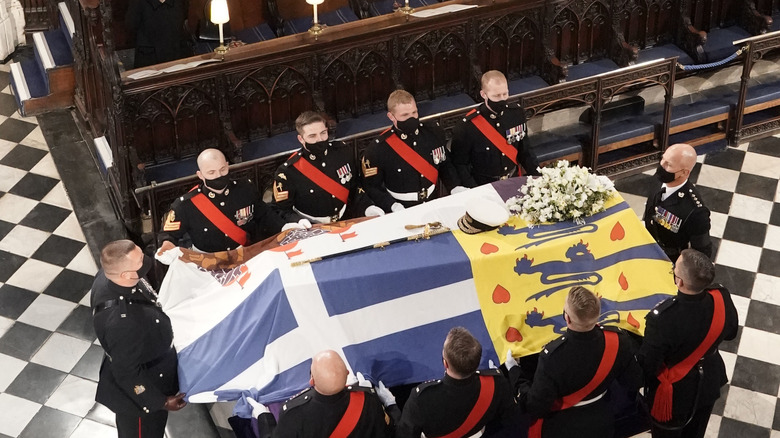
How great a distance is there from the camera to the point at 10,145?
8.71 m

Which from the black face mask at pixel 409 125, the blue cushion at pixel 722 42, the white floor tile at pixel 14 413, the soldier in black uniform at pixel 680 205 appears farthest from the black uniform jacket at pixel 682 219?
the white floor tile at pixel 14 413

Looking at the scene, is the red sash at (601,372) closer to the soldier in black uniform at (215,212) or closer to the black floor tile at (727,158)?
the soldier in black uniform at (215,212)

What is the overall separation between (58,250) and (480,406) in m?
3.87

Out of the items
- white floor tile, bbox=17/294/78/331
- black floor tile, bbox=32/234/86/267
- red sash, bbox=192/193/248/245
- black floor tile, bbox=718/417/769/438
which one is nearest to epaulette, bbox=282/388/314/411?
red sash, bbox=192/193/248/245

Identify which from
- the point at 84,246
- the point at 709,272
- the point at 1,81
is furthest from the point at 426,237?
the point at 1,81

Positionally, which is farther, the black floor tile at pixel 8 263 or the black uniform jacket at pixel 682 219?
the black floor tile at pixel 8 263

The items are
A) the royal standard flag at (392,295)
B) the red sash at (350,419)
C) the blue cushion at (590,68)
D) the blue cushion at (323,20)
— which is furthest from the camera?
the blue cushion at (323,20)

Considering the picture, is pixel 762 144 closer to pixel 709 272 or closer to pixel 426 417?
pixel 709 272

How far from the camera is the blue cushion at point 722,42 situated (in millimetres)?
9062

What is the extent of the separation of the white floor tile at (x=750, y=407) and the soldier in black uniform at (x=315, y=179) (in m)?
2.46

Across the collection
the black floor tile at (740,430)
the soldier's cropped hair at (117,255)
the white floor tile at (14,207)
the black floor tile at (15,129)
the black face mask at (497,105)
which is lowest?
the black floor tile at (740,430)

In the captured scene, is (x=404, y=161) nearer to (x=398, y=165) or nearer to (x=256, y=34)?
(x=398, y=165)

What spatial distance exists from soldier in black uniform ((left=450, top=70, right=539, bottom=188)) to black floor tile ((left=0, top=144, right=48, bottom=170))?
349 cm

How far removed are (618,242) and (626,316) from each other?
464mm
